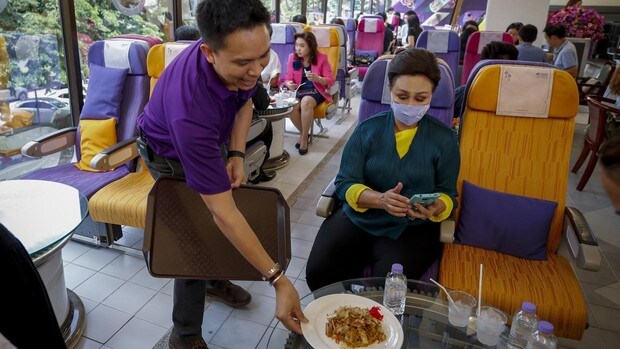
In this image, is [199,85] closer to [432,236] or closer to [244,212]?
[244,212]

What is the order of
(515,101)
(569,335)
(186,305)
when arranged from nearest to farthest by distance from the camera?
(569,335)
(186,305)
(515,101)

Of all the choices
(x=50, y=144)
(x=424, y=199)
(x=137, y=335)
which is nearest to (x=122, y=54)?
(x=50, y=144)

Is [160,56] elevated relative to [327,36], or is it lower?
lower

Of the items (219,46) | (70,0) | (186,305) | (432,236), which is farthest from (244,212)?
(70,0)

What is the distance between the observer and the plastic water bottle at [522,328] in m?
1.23

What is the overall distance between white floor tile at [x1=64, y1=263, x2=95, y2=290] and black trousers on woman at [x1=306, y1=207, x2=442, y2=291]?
1.22m

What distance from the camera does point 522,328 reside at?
125 centimetres

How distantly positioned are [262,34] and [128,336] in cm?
141

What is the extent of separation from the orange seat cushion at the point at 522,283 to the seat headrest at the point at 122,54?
6.68ft

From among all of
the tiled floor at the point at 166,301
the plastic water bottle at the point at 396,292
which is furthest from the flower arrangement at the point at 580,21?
the plastic water bottle at the point at 396,292

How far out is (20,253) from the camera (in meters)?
A: 0.62

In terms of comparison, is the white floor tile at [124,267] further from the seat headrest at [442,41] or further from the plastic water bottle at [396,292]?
the seat headrest at [442,41]

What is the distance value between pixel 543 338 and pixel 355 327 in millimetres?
512

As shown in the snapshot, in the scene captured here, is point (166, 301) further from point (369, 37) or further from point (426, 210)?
point (369, 37)
